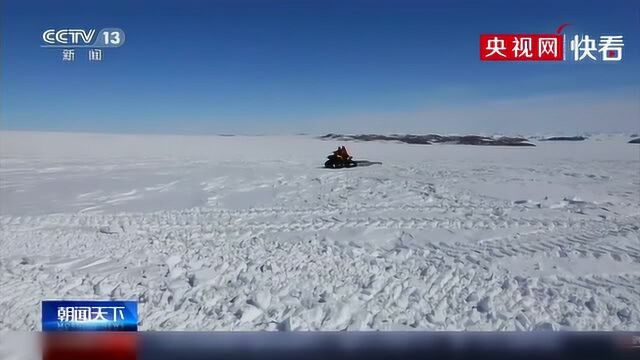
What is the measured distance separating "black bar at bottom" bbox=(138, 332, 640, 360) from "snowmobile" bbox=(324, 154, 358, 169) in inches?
41.9

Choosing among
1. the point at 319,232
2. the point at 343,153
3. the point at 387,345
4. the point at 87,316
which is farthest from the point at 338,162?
the point at 87,316

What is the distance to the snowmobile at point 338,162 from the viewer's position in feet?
7.72

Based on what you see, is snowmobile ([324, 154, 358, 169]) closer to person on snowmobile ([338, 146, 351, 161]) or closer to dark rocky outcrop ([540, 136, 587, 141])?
person on snowmobile ([338, 146, 351, 161])

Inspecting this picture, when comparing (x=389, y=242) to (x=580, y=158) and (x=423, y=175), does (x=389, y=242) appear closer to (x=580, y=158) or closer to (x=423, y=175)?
(x=423, y=175)

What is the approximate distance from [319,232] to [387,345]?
0.81m

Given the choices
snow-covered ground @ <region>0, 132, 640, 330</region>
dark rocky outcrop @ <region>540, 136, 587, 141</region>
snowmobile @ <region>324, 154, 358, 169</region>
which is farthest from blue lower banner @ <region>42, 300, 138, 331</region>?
dark rocky outcrop @ <region>540, 136, 587, 141</region>

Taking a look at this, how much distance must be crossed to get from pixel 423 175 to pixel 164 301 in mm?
1855

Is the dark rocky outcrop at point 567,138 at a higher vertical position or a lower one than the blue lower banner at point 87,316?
higher

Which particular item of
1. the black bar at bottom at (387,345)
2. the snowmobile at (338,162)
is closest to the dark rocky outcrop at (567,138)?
the black bar at bottom at (387,345)

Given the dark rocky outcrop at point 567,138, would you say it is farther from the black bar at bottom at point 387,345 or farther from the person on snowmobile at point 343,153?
the person on snowmobile at point 343,153

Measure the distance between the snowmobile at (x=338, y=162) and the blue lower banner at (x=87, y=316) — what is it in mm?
1469

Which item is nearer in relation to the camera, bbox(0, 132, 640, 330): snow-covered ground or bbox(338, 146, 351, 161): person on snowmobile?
bbox(0, 132, 640, 330): snow-covered ground

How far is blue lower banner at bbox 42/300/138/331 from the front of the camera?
193 cm

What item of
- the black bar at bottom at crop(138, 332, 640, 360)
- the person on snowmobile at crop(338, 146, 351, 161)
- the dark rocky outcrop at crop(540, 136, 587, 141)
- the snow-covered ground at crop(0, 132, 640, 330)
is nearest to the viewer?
the black bar at bottom at crop(138, 332, 640, 360)
